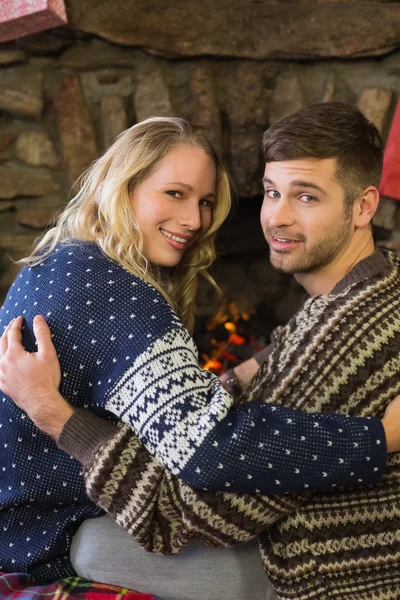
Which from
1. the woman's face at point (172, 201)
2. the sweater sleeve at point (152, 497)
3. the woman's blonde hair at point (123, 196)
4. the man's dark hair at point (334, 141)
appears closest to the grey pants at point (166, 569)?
the sweater sleeve at point (152, 497)

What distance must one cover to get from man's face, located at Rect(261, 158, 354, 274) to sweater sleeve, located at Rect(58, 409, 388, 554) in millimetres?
486

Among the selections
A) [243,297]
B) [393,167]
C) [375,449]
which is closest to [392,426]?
[375,449]

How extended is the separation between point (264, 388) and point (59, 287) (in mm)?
444

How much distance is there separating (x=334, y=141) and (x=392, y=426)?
651mm

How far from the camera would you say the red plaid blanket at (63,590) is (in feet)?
Result: 4.18

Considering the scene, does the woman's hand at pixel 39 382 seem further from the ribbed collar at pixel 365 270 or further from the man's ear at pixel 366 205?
the man's ear at pixel 366 205

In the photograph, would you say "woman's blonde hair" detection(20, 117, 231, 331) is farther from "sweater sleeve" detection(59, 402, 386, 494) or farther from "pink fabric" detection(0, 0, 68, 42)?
"pink fabric" detection(0, 0, 68, 42)

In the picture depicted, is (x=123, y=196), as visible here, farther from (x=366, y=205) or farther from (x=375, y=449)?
(x=375, y=449)

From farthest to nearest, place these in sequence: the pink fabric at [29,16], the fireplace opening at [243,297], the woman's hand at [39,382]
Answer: the fireplace opening at [243,297] → the pink fabric at [29,16] → the woman's hand at [39,382]

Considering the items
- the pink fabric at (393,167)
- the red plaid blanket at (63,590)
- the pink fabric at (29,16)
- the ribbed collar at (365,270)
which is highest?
the pink fabric at (29,16)

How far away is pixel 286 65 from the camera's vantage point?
244cm

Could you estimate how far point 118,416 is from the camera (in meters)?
1.21

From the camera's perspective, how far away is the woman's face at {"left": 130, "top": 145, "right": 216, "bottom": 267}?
151 centimetres

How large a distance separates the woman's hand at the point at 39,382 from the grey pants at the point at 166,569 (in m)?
0.26
